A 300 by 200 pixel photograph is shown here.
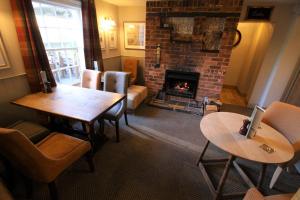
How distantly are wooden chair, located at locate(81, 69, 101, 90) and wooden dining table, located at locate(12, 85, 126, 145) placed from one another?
32 cm

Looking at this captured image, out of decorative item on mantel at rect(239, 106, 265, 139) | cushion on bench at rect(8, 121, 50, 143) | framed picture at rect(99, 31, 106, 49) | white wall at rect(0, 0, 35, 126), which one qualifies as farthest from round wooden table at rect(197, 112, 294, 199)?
framed picture at rect(99, 31, 106, 49)

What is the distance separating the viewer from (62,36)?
2.66m

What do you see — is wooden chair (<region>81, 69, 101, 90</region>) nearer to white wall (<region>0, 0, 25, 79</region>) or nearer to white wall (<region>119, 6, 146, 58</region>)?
white wall (<region>0, 0, 25, 79</region>)

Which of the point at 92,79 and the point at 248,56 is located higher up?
the point at 248,56

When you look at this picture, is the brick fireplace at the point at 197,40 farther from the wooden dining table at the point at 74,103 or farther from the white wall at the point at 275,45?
the wooden dining table at the point at 74,103

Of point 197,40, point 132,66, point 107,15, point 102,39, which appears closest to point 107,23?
point 107,15

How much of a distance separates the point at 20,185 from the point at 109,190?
954 mm

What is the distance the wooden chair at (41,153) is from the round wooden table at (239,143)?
129cm

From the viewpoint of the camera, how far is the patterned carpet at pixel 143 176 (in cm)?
152

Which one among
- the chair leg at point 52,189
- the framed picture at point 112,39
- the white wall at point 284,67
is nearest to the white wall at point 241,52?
the white wall at point 284,67

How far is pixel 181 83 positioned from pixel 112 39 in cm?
212

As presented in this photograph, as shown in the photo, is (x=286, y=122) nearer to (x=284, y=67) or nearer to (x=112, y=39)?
(x=284, y=67)

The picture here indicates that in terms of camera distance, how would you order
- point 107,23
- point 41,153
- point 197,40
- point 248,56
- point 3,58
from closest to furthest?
1. point 41,153
2. point 3,58
3. point 197,40
4. point 107,23
5. point 248,56

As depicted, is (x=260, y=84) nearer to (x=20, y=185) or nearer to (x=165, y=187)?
(x=165, y=187)
